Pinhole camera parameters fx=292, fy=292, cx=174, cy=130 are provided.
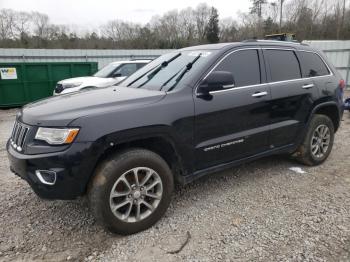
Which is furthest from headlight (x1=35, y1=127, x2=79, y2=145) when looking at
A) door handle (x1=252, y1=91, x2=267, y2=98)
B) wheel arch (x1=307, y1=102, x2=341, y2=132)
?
wheel arch (x1=307, y1=102, x2=341, y2=132)

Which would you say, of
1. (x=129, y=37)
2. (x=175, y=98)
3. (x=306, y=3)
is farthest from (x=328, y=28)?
(x=175, y=98)

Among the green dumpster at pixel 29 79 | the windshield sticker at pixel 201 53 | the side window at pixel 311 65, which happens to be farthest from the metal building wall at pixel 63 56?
the windshield sticker at pixel 201 53

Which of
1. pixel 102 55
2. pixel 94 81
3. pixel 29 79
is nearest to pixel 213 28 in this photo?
pixel 102 55

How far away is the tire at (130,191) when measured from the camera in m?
2.59

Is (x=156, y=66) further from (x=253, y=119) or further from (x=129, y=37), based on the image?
(x=129, y=37)

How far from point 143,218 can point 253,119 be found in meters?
1.70

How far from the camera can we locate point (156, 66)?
3.85m

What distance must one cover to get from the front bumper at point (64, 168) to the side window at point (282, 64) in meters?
2.50

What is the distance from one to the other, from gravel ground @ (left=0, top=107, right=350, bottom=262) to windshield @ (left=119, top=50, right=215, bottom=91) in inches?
55.3

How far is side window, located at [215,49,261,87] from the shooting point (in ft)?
11.1

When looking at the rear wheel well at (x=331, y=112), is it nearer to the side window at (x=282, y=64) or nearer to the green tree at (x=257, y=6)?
the side window at (x=282, y=64)

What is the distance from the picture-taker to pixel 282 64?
3.87 m

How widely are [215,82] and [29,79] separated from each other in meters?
10.5

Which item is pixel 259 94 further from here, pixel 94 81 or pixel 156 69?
pixel 94 81
